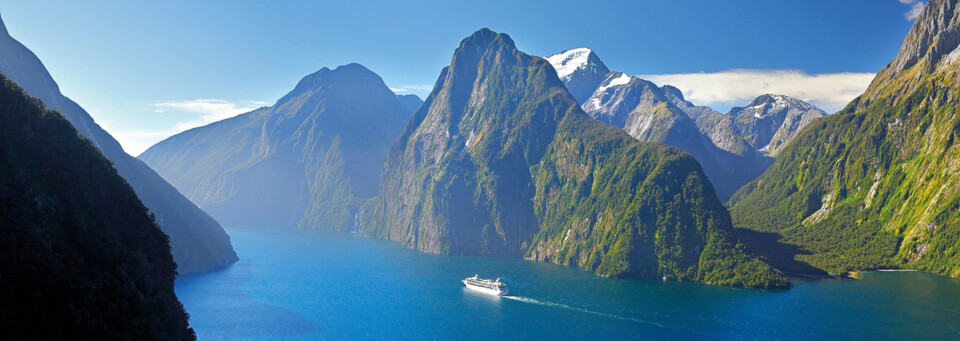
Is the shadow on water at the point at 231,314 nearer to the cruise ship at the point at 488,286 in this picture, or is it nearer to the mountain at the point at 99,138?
the mountain at the point at 99,138

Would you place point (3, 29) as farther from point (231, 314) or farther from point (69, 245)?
point (69, 245)

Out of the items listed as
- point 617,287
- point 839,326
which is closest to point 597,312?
point 617,287

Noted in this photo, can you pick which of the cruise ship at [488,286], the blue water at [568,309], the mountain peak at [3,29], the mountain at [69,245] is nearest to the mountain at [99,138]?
the mountain peak at [3,29]

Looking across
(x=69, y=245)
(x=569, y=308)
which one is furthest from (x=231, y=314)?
(x=569, y=308)

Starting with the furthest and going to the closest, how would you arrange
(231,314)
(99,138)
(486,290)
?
(99,138) → (486,290) → (231,314)

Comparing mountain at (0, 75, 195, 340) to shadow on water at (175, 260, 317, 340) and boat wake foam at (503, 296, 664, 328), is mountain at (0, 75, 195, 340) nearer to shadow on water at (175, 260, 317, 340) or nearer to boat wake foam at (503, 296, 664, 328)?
shadow on water at (175, 260, 317, 340)

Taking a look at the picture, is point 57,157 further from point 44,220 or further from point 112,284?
point 112,284

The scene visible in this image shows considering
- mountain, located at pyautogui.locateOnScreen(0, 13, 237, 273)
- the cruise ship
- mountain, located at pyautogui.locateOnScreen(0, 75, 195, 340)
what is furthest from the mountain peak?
the cruise ship

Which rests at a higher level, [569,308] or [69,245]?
[69,245]
